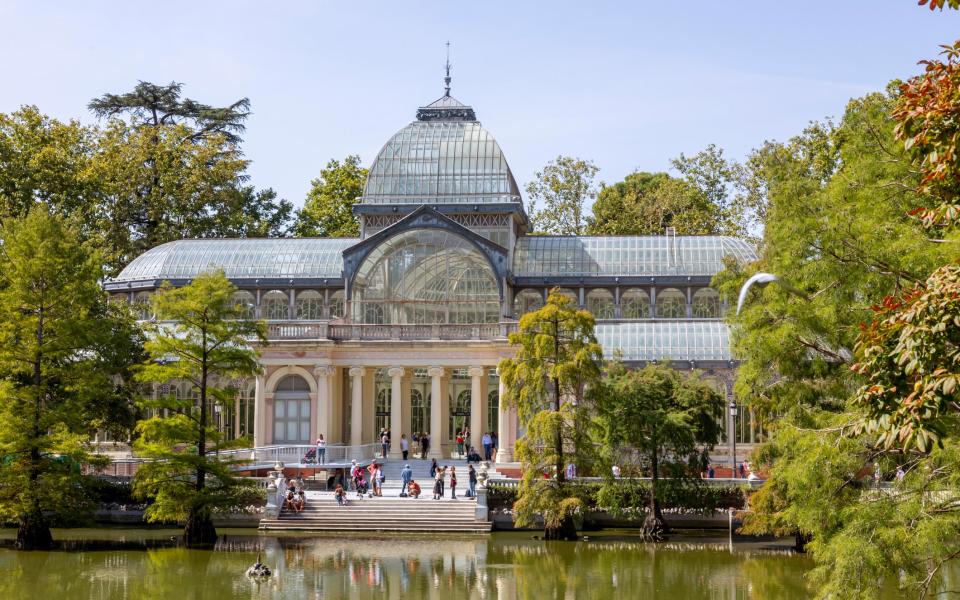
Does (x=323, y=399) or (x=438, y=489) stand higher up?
(x=323, y=399)

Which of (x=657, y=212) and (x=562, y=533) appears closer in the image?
(x=562, y=533)

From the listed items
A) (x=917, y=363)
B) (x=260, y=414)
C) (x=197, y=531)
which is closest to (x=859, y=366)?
(x=917, y=363)

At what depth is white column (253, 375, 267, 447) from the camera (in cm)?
5409

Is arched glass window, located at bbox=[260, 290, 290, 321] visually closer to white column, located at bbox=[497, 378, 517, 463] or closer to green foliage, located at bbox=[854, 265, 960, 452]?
white column, located at bbox=[497, 378, 517, 463]

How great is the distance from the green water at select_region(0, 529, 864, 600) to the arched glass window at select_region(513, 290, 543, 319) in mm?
18901

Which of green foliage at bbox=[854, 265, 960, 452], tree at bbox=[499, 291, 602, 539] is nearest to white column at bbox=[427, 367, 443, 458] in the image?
tree at bbox=[499, 291, 602, 539]

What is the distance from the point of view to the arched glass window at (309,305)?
5984cm

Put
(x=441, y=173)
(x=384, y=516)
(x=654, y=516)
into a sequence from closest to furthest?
1. (x=654, y=516)
2. (x=384, y=516)
3. (x=441, y=173)

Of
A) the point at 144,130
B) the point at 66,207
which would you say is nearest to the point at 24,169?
the point at 66,207

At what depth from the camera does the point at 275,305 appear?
60.1 metres

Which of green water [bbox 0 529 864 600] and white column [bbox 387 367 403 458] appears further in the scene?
white column [bbox 387 367 403 458]

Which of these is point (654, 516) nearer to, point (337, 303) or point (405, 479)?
point (405, 479)

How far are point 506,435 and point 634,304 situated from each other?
1060 cm

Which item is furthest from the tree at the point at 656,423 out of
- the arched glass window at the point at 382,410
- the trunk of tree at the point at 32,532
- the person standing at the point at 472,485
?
the arched glass window at the point at 382,410
